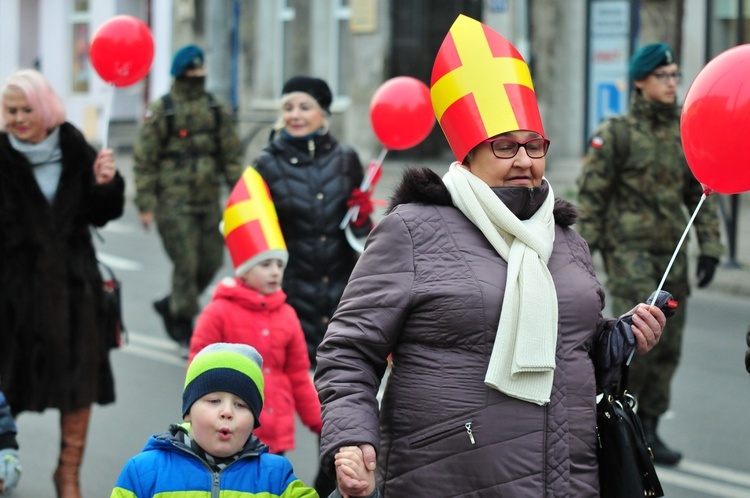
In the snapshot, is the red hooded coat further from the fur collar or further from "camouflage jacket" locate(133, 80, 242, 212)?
"camouflage jacket" locate(133, 80, 242, 212)

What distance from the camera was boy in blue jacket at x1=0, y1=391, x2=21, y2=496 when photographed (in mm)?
4504

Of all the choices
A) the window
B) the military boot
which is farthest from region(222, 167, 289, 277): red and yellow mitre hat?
the window

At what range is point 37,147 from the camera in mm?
6422

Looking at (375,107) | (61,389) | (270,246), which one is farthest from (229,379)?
(375,107)

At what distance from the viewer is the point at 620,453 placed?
12.7 feet

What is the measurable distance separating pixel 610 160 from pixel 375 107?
4.07 feet

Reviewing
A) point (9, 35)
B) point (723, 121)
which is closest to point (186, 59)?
point (723, 121)

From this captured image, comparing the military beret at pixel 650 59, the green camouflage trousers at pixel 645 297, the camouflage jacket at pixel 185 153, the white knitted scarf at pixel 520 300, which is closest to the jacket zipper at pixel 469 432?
the white knitted scarf at pixel 520 300

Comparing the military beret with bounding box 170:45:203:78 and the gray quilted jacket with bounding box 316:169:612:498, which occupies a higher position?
the military beret with bounding box 170:45:203:78

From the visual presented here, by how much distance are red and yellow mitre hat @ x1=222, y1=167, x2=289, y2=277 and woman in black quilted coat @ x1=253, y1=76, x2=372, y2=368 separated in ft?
2.58

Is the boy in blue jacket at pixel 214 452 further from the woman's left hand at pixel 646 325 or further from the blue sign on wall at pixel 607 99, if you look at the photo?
the blue sign on wall at pixel 607 99

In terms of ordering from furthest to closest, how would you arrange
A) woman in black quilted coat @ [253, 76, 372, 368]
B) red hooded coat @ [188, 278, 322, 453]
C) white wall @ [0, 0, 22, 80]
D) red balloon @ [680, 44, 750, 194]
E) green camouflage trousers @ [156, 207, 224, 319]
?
white wall @ [0, 0, 22, 80]
green camouflage trousers @ [156, 207, 224, 319]
woman in black quilted coat @ [253, 76, 372, 368]
red hooded coat @ [188, 278, 322, 453]
red balloon @ [680, 44, 750, 194]

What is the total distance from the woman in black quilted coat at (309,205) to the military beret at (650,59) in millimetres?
1515

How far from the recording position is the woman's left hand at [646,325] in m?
3.98
